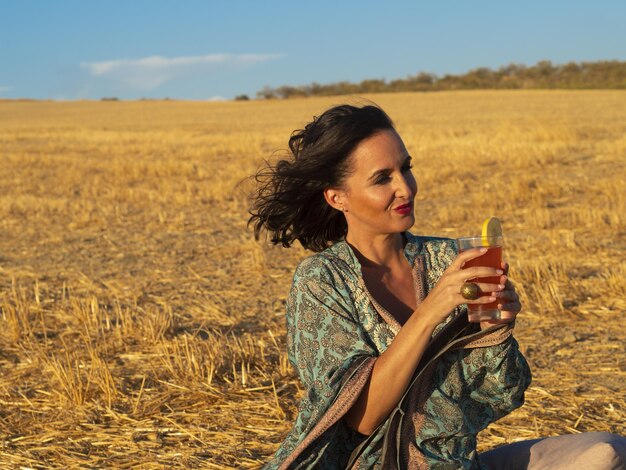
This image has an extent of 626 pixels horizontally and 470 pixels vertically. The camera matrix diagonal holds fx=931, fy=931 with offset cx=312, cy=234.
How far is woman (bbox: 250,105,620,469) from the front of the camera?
244 centimetres

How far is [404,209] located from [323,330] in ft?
1.54

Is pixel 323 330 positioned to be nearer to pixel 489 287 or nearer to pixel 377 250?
pixel 377 250

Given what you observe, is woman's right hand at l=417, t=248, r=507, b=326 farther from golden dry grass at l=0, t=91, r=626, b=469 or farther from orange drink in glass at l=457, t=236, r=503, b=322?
golden dry grass at l=0, t=91, r=626, b=469

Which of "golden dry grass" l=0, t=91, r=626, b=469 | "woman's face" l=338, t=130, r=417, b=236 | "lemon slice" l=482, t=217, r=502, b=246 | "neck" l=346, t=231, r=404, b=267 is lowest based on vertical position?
"golden dry grass" l=0, t=91, r=626, b=469

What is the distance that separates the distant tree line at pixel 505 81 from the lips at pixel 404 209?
58.7 m

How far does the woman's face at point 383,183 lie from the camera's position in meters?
2.78

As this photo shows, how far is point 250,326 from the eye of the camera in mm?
6332

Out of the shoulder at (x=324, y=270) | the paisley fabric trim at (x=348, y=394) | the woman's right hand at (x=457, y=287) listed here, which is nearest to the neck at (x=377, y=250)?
the shoulder at (x=324, y=270)

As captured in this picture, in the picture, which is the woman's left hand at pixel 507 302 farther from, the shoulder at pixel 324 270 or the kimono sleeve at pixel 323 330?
the shoulder at pixel 324 270

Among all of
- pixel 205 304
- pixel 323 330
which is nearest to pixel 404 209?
pixel 323 330

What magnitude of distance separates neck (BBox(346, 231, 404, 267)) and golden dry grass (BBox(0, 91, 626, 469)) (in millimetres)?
1497

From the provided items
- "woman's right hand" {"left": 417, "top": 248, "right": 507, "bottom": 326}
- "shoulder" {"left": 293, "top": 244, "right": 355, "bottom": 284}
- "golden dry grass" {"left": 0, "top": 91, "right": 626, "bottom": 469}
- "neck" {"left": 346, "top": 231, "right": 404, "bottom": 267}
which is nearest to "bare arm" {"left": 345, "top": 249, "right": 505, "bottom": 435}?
"woman's right hand" {"left": 417, "top": 248, "right": 507, "bottom": 326}

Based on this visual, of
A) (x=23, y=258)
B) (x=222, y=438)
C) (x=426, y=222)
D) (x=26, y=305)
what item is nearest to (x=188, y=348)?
(x=222, y=438)

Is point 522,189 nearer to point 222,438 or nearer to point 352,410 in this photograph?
point 222,438
